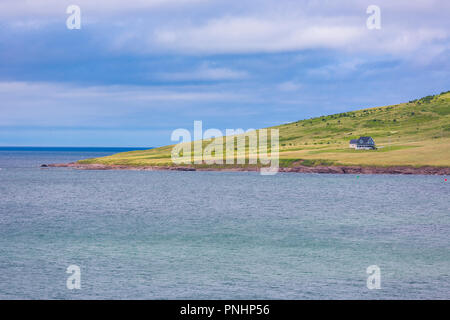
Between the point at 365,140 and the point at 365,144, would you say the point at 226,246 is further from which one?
the point at 365,140

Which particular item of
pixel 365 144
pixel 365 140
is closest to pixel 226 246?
pixel 365 144

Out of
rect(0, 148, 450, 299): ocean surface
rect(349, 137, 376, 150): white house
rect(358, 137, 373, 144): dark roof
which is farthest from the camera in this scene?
rect(358, 137, 373, 144): dark roof

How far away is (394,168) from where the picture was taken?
15150cm

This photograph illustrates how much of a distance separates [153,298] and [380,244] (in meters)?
25.6

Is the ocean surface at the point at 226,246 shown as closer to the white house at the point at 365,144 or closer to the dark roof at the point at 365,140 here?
the white house at the point at 365,144

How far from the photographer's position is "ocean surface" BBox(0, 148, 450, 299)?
36438mm

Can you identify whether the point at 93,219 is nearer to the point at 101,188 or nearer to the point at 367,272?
the point at 367,272

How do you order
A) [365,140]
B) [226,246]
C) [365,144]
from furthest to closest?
[365,140], [365,144], [226,246]

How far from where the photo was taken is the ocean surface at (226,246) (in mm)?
36438

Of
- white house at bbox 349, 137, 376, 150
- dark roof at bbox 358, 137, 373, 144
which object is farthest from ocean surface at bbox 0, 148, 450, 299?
dark roof at bbox 358, 137, 373, 144

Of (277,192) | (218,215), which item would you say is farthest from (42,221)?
(277,192)

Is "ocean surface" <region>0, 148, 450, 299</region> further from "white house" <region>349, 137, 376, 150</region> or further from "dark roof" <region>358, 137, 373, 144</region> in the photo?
"dark roof" <region>358, 137, 373, 144</region>

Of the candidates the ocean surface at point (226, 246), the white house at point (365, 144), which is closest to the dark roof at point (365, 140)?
the white house at point (365, 144)

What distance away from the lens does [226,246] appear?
50.5m
